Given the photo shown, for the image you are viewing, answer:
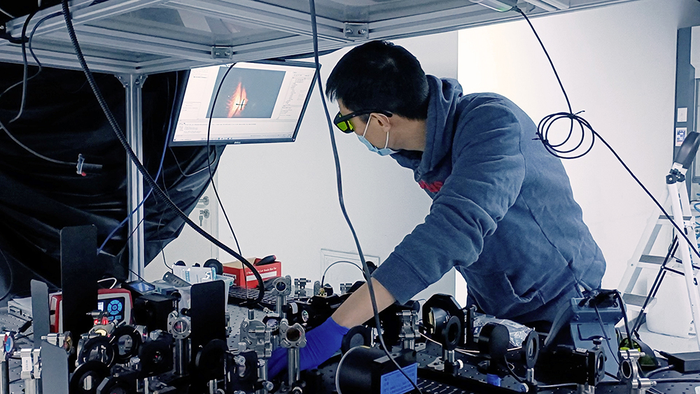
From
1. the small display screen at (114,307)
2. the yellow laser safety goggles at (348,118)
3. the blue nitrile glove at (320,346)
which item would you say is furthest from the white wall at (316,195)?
the blue nitrile glove at (320,346)

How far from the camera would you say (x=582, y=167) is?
12.5 ft

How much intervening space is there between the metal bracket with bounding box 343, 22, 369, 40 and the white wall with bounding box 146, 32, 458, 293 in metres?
1.99

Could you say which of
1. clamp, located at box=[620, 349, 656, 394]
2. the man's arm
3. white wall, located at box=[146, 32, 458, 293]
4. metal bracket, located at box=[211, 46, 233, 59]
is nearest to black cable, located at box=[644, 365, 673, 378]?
clamp, located at box=[620, 349, 656, 394]

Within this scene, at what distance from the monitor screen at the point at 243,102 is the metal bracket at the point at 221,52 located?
32 centimetres

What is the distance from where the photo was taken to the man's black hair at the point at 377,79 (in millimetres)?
1250

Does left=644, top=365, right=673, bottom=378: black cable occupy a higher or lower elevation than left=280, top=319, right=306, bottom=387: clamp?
lower

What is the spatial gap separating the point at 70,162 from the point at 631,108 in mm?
3296

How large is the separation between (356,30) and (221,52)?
453mm

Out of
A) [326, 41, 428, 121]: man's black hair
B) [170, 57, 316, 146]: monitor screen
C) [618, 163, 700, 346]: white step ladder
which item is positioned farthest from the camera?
[618, 163, 700, 346]: white step ladder

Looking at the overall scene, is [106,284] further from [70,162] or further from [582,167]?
[582,167]

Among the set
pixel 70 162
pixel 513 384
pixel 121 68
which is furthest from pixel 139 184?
Result: pixel 513 384

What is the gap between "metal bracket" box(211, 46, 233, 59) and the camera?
1.52m

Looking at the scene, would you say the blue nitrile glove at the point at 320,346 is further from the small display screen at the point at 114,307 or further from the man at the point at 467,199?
the small display screen at the point at 114,307

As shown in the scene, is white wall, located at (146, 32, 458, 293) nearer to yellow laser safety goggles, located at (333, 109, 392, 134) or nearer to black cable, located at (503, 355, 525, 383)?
yellow laser safety goggles, located at (333, 109, 392, 134)
